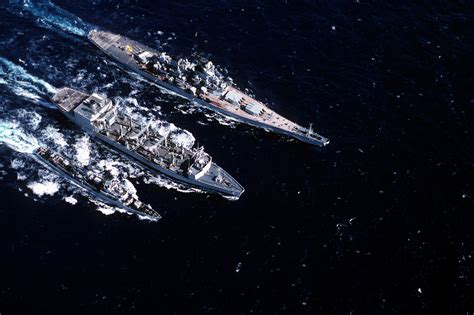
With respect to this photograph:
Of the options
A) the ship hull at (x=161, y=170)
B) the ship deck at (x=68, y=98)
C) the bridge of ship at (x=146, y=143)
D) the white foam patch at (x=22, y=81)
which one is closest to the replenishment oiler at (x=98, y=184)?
the ship hull at (x=161, y=170)

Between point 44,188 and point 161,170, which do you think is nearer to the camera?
point 44,188

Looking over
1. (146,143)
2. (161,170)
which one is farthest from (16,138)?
(161,170)

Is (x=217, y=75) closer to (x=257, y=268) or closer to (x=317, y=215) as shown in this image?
(x=317, y=215)

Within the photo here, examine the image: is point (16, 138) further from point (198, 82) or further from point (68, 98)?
point (198, 82)

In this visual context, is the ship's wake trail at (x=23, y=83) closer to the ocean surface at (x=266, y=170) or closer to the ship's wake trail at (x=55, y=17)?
the ocean surface at (x=266, y=170)

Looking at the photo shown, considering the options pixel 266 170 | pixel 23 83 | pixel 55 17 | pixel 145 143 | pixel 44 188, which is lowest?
pixel 44 188

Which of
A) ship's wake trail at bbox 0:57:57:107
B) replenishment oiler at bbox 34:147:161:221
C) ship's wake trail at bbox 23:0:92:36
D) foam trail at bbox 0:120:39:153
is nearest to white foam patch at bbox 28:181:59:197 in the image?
replenishment oiler at bbox 34:147:161:221
